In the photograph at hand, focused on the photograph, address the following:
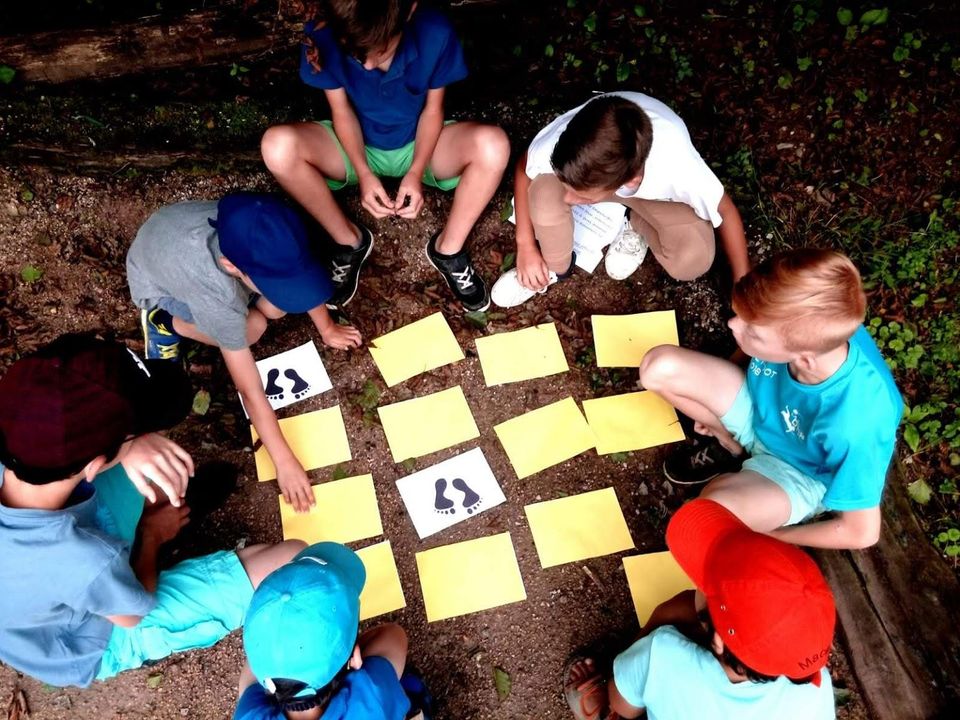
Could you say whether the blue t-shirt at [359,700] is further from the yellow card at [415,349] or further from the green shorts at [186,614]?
the yellow card at [415,349]

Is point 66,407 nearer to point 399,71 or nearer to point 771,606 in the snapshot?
point 399,71

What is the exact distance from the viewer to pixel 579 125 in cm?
183

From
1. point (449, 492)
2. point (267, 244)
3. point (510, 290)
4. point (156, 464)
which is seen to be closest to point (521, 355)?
point (510, 290)

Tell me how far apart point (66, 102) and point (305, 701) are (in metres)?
2.36

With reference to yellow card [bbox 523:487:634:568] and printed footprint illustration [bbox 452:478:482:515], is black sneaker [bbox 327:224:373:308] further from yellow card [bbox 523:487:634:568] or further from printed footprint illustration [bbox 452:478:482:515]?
yellow card [bbox 523:487:634:568]

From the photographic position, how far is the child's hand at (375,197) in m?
2.13

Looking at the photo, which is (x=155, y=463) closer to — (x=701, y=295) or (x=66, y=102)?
(x=66, y=102)

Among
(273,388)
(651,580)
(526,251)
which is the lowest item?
(651,580)

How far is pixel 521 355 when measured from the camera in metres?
2.39

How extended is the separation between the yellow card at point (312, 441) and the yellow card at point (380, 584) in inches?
13.7

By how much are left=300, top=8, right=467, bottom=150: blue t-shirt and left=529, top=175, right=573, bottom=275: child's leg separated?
450 millimetres

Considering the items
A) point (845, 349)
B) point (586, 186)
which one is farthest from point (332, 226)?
point (845, 349)

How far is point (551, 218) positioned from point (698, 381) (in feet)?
2.38

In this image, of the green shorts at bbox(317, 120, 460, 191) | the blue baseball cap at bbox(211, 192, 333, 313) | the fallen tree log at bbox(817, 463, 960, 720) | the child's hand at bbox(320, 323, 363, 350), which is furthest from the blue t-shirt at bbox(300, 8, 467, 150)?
the fallen tree log at bbox(817, 463, 960, 720)
